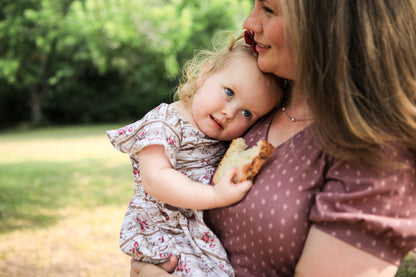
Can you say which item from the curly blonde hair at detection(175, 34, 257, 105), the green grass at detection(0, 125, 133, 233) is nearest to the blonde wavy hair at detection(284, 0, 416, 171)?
the curly blonde hair at detection(175, 34, 257, 105)

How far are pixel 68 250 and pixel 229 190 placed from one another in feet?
13.9

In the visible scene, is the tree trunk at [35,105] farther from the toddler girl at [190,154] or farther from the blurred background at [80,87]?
the toddler girl at [190,154]

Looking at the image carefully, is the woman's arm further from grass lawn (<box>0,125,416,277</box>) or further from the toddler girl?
grass lawn (<box>0,125,416,277</box>)

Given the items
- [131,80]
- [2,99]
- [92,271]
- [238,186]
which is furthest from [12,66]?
[238,186]

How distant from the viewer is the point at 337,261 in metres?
1.37

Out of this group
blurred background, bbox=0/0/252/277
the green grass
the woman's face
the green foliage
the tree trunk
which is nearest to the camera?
the woman's face

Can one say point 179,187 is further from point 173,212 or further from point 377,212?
point 377,212

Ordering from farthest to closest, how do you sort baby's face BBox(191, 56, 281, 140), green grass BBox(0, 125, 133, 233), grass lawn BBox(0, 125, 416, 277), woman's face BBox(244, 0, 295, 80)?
1. green grass BBox(0, 125, 133, 233)
2. grass lawn BBox(0, 125, 416, 277)
3. baby's face BBox(191, 56, 281, 140)
4. woman's face BBox(244, 0, 295, 80)

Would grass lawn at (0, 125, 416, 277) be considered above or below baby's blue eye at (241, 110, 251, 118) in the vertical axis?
below

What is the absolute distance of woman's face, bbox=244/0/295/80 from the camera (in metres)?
1.59

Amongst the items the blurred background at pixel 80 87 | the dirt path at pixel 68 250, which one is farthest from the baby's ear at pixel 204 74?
the blurred background at pixel 80 87

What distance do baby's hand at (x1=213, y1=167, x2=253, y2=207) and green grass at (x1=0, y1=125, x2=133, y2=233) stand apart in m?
5.24

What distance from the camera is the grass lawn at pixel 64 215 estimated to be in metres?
4.92

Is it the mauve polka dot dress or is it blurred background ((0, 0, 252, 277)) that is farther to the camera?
blurred background ((0, 0, 252, 277))
